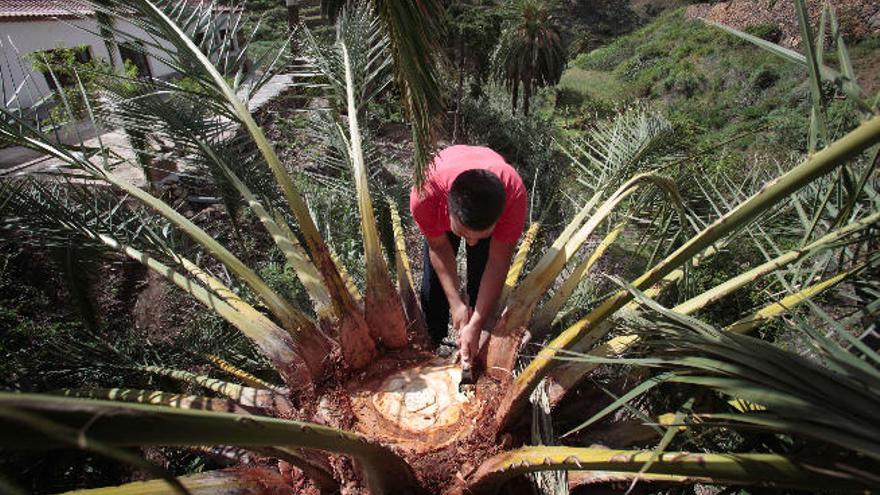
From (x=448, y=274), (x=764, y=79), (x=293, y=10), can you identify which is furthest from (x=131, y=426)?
(x=764, y=79)

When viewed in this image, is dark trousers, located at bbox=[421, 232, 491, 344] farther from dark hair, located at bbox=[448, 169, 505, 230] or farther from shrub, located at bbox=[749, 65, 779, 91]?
shrub, located at bbox=[749, 65, 779, 91]

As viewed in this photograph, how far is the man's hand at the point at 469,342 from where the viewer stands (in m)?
2.15

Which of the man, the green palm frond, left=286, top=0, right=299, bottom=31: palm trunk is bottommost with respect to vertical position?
the man

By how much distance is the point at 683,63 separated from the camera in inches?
990

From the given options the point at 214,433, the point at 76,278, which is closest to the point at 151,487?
the point at 214,433

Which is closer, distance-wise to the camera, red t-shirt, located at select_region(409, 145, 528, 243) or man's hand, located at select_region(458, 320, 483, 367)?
man's hand, located at select_region(458, 320, 483, 367)

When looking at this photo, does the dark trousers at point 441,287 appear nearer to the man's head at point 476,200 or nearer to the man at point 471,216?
the man at point 471,216

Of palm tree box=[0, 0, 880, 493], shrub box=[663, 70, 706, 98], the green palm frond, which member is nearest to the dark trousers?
palm tree box=[0, 0, 880, 493]

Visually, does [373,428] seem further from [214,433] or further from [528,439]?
[214,433]

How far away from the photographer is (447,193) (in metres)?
2.37

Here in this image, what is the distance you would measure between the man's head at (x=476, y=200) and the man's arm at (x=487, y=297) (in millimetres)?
245

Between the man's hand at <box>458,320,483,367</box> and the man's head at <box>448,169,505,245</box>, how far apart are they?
1.44ft

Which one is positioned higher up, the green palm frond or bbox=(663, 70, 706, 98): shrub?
the green palm frond

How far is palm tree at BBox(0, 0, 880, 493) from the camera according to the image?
104 cm
